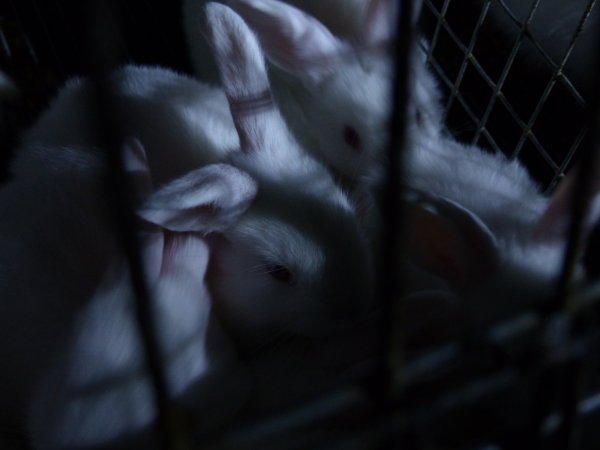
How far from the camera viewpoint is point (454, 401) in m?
0.56

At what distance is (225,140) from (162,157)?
11 centimetres

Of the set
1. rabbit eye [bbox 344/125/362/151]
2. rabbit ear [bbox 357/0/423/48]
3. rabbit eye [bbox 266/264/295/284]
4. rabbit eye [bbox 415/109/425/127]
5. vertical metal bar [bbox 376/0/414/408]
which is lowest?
rabbit eye [bbox 266/264/295/284]

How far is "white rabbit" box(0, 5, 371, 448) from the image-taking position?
1.01m

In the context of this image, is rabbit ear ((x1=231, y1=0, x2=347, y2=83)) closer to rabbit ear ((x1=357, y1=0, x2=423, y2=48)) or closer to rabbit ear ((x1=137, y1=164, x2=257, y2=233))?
rabbit ear ((x1=357, y1=0, x2=423, y2=48))

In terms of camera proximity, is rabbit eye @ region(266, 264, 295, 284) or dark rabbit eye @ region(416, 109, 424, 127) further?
dark rabbit eye @ region(416, 109, 424, 127)

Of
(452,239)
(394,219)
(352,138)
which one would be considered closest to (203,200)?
(452,239)

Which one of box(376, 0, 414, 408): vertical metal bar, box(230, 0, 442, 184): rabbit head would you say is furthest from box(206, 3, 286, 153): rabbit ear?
box(376, 0, 414, 408): vertical metal bar

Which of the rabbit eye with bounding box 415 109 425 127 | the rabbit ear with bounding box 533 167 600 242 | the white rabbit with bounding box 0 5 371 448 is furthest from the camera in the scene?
the rabbit eye with bounding box 415 109 425 127

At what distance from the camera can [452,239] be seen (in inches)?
36.8

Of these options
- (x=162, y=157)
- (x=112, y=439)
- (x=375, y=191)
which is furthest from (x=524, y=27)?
(x=112, y=439)

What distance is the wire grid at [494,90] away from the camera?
1.40m

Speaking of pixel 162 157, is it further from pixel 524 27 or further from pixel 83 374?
pixel 524 27

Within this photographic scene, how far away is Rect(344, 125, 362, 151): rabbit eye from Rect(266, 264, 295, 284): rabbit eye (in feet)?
1.04

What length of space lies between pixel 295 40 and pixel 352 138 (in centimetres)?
21
